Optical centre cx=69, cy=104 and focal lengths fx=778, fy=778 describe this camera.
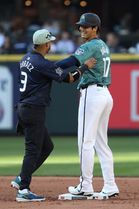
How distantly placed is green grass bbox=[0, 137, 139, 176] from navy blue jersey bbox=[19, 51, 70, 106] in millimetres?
2657

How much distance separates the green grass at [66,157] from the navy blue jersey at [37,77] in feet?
8.72

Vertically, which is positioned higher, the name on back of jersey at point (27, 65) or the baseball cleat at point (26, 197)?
the name on back of jersey at point (27, 65)

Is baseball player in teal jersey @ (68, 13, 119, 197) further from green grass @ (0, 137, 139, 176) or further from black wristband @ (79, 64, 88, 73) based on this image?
green grass @ (0, 137, 139, 176)

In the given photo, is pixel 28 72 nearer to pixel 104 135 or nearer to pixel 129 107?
pixel 104 135

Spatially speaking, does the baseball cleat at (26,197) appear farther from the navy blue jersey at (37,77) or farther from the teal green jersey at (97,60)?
the teal green jersey at (97,60)

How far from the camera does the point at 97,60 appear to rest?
8.55 m

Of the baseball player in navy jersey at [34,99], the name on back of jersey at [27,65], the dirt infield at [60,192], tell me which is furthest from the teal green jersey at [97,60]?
the dirt infield at [60,192]

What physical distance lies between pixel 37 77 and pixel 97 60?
697 millimetres

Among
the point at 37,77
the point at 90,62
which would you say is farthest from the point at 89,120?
the point at 37,77

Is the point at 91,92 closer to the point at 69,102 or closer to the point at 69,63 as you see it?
the point at 69,63

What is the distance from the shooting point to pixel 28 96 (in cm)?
870

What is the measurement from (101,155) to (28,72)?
49.6 inches

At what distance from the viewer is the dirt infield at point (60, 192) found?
8.34 metres

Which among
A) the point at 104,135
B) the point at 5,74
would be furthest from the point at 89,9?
the point at 104,135
